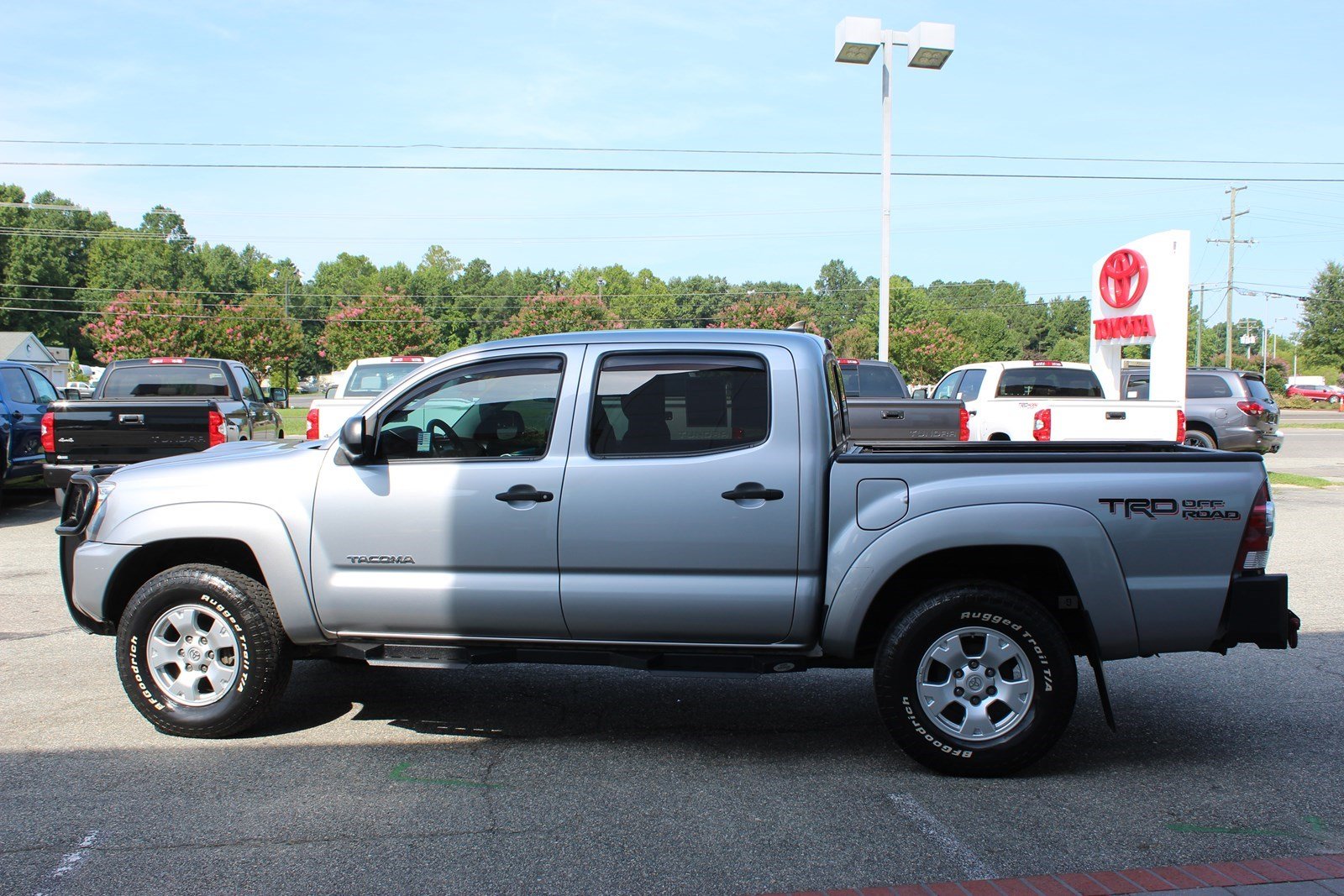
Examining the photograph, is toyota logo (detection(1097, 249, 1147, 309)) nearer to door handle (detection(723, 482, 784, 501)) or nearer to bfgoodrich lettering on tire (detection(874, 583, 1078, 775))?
bfgoodrich lettering on tire (detection(874, 583, 1078, 775))

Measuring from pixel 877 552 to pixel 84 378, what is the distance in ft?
273

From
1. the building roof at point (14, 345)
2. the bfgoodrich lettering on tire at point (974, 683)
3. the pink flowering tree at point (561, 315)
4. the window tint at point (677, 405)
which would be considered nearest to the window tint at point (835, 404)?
the window tint at point (677, 405)

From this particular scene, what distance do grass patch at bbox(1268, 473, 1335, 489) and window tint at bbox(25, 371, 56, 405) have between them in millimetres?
17893

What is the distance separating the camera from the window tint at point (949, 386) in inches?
665

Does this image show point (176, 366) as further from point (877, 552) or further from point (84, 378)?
point (84, 378)

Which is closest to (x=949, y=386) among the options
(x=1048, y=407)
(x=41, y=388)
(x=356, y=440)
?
(x=1048, y=407)

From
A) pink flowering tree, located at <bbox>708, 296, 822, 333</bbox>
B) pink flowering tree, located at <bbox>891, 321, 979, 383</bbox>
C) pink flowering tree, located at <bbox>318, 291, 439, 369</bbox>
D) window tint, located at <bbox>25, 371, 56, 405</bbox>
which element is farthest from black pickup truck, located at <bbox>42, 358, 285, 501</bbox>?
pink flowering tree, located at <bbox>318, 291, 439, 369</bbox>

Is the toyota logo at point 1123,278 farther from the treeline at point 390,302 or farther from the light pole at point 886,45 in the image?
the treeline at point 390,302

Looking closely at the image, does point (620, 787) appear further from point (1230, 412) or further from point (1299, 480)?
point (1230, 412)

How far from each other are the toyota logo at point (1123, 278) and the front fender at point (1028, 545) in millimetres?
14401

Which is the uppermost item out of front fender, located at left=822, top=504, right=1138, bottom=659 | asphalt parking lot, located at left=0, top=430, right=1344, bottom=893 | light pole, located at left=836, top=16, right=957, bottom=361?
light pole, located at left=836, top=16, right=957, bottom=361

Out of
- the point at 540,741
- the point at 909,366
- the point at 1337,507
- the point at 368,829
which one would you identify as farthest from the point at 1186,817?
the point at 909,366

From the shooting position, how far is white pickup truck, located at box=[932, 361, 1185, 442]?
1327 centimetres

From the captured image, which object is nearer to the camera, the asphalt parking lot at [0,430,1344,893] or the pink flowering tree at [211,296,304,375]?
the asphalt parking lot at [0,430,1344,893]
